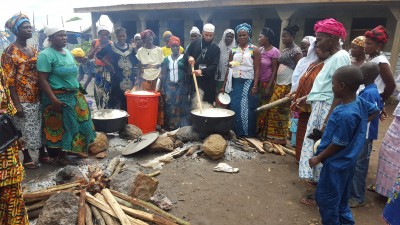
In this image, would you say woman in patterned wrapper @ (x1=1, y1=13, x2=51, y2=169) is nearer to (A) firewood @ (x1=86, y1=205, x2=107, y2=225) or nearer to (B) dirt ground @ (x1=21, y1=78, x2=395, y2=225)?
(B) dirt ground @ (x1=21, y1=78, x2=395, y2=225)

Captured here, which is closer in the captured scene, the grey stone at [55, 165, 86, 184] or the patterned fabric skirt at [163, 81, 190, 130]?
the grey stone at [55, 165, 86, 184]

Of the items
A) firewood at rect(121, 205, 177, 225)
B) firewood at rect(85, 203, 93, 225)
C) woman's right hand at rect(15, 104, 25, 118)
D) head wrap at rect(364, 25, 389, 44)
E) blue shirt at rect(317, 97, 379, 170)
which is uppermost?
head wrap at rect(364, 25, 389, 44)

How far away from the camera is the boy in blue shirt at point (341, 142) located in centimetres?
233

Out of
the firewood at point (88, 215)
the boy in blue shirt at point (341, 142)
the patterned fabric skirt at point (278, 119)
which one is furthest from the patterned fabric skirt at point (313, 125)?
the firewood at point (88, 215)

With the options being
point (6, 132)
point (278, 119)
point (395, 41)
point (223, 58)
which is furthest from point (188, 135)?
point (395, 41)

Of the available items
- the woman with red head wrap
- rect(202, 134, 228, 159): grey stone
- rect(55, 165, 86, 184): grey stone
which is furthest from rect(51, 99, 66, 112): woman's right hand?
the woman with red head wrap

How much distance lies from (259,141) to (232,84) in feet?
3.88

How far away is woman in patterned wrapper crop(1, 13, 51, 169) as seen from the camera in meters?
3.66

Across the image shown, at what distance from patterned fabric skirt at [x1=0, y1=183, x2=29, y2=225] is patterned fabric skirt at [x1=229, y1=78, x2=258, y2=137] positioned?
12.9 ft

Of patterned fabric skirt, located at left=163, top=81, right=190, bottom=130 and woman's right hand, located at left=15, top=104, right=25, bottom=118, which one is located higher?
woman's right hand, located at left=15, top=104, right=25, bottom=118

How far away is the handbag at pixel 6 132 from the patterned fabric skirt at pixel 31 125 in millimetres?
2170

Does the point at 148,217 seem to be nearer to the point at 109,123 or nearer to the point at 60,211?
the point at 60,211

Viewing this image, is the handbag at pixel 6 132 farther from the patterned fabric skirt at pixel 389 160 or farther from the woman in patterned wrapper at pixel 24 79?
the patterned fabric skirt at pixel 389 160

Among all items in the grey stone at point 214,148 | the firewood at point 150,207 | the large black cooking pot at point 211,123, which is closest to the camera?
the firewood at point 150,207
